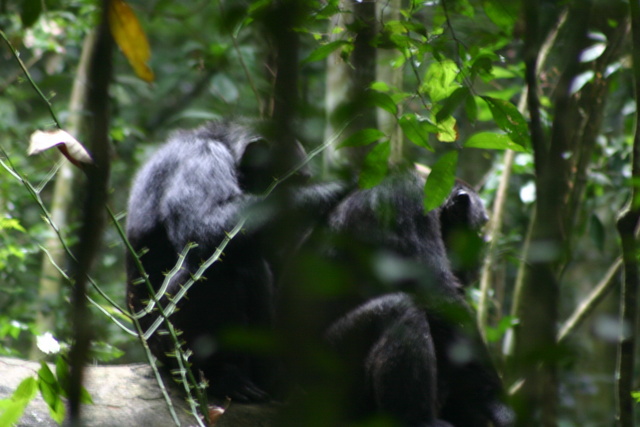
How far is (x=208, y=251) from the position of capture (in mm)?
3873

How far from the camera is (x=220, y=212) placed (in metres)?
3.92

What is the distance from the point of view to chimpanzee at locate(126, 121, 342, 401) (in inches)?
151

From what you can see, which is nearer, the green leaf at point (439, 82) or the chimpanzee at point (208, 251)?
the green leaf at point (439, 82)

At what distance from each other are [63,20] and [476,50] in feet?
16.2

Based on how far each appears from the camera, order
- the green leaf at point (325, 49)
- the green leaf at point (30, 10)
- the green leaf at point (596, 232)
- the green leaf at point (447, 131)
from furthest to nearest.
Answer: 1. the green leaf at point (596, 232)
2. the green leaf at point (447, 131)
3. the green leaf at point (325, 49)
4. the green leaf at point (30, 10)

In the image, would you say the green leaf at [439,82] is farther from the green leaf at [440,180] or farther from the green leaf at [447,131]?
the green leaf at [440,180]

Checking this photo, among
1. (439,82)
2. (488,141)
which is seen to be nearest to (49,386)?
(488,141)

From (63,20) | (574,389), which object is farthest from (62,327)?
(574,389)

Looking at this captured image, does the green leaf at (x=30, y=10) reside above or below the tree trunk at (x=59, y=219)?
above

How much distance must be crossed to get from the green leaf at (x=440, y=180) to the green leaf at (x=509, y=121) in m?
0.30

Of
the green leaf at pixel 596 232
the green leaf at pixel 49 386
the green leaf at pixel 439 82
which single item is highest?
the green leaf at pixel 439 82

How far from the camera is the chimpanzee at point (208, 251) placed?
3832 millimetres

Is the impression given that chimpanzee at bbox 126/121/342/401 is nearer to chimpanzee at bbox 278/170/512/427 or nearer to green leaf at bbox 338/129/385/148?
chimpanzee at bbox 278/170/512/427

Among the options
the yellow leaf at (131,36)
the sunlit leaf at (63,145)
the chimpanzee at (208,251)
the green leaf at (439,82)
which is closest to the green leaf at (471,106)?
the green leaf at (439,82)
